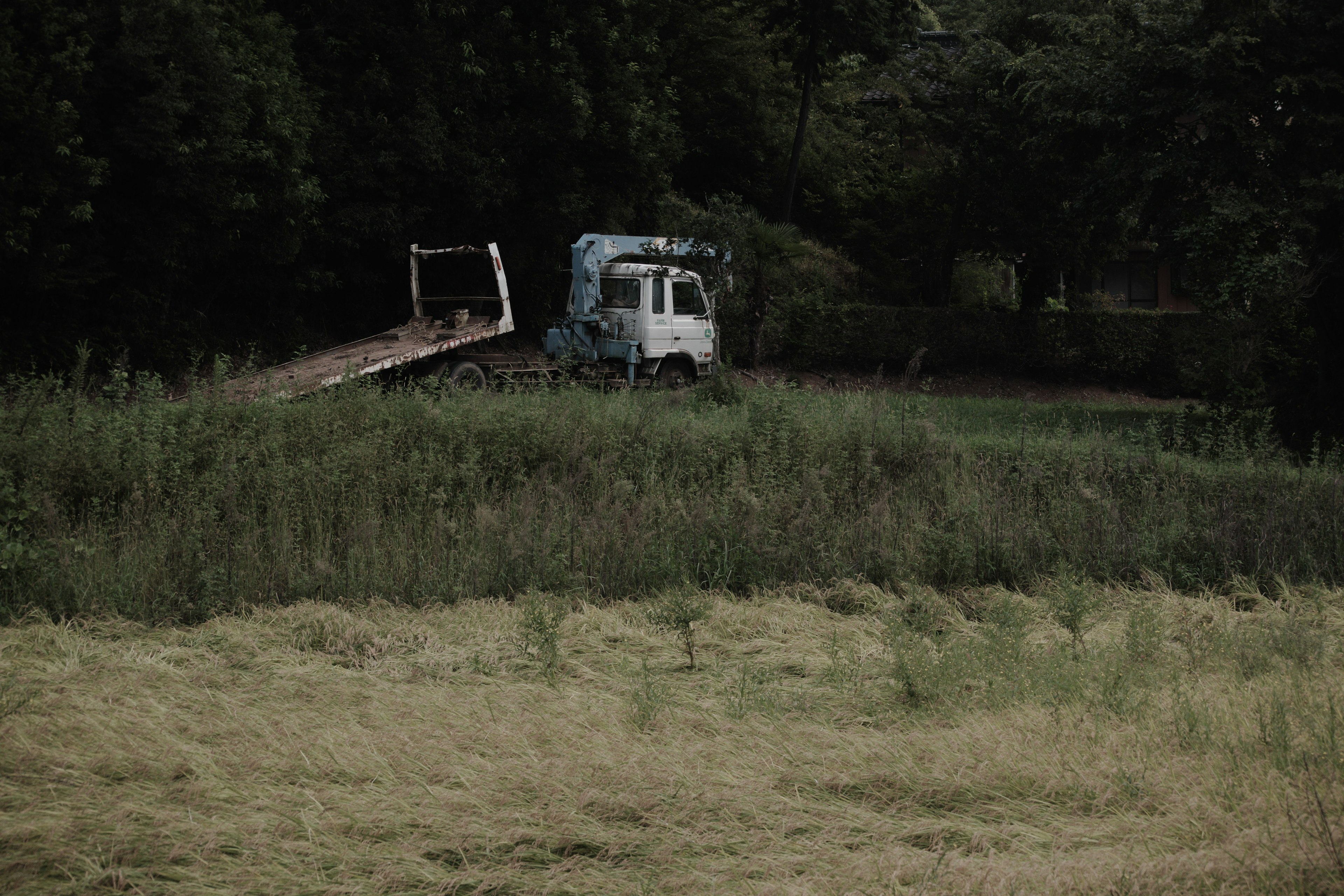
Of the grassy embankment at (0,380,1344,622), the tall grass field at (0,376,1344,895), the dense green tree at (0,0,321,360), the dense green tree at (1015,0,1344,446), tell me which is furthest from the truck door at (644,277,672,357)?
the dense green tree at (1015,0,1344,446)

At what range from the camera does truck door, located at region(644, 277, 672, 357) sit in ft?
51.0

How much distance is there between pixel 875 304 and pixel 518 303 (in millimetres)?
8530

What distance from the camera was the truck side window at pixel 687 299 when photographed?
1600 centimetres

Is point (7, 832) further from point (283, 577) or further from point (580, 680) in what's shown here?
point (283, 577)

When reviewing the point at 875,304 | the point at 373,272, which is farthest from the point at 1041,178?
the point at 373,272

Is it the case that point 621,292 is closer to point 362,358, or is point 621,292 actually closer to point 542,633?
point 362,358

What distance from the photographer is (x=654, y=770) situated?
354cm

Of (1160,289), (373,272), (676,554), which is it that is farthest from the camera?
(1160,289)

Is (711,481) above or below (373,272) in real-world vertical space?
below

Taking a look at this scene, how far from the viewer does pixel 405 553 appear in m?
6.57

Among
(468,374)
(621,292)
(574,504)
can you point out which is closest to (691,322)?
(621,292)

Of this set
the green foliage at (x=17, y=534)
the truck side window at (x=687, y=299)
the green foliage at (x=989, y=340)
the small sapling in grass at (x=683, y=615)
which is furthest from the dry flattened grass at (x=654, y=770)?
the green foliage at (x=989, y=340)

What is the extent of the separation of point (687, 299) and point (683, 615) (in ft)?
37.2

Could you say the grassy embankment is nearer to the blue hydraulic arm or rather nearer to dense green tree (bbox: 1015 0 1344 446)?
dense green tree (bbox: 1015 0 1344 446)
